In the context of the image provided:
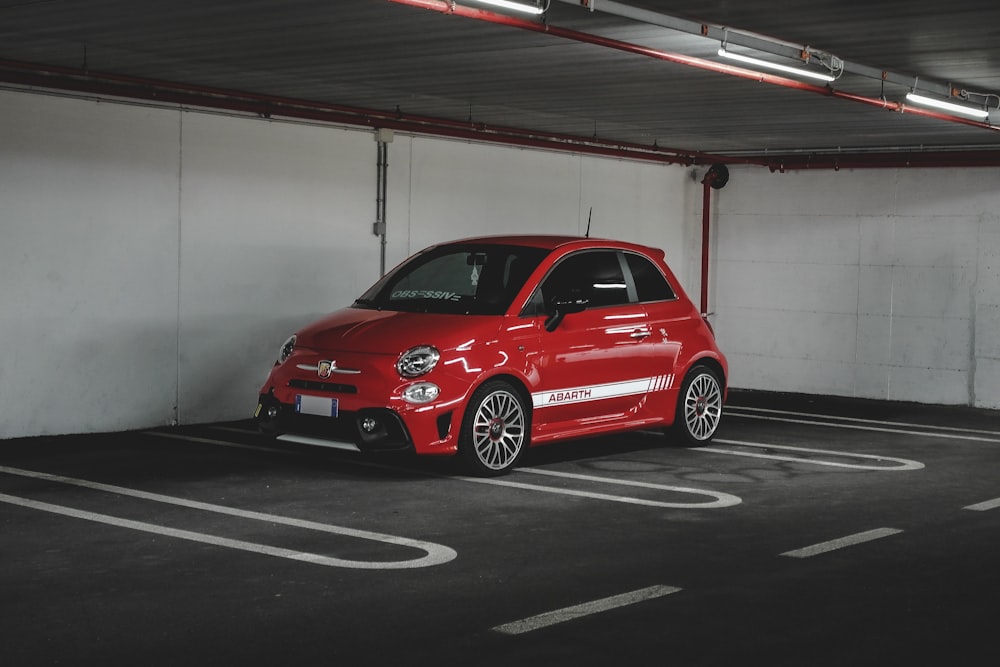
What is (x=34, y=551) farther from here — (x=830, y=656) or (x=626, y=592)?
(x=830, y=656)

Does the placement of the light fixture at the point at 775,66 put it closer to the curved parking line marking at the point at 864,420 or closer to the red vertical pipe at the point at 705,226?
the curved parking line marking at the point at 864,420

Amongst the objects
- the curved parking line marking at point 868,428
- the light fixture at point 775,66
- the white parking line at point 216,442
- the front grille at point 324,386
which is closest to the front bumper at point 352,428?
the front grille at point 324,386

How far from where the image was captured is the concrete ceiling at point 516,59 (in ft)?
24.5

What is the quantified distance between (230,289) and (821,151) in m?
7.46

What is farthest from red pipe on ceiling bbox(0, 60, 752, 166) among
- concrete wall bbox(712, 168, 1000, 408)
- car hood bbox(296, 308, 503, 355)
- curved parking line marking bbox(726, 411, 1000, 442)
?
curved parking line marking bbox(726, 411, 1000, 442)

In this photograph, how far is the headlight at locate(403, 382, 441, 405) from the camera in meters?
8.13

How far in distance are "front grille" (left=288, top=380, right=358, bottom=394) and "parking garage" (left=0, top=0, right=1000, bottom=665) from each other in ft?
1.96

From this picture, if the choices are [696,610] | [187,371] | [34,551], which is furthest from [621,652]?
[187,371]

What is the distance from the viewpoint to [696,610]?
5.28m

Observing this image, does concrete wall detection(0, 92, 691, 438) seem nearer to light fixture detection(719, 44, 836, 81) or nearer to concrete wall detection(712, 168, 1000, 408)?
concrete wall detection(712, 168, 1000, 408)

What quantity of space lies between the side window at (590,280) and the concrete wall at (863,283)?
619 cm

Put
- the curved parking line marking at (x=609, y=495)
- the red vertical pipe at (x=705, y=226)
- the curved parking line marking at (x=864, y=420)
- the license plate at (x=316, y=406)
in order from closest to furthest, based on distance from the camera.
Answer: the curved parking line marking at (x=609, y=495), the license plate at (x=316, y=406), the curved parking line marking at (x=864, y=420), the red vertical pipe at (x=705, y=226)

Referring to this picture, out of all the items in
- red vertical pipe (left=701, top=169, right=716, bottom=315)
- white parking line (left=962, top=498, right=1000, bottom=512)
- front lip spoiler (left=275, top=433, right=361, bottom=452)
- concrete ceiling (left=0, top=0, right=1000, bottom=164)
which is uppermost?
concrete ceiling (left=0, top=0, right=1000, bottom=164)

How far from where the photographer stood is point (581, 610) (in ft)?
17.3
